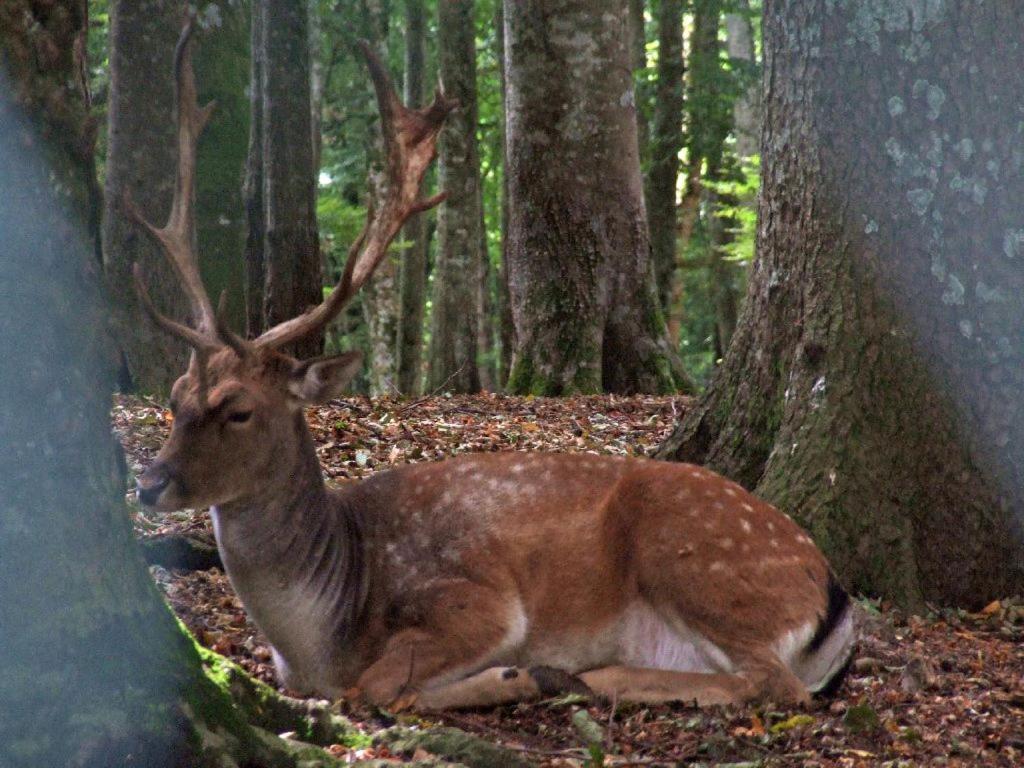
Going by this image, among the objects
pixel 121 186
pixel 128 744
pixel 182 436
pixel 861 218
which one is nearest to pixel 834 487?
pixel 861 218

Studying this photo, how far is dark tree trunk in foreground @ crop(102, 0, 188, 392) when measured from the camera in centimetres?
952

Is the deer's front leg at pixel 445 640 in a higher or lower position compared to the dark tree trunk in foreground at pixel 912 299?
lower

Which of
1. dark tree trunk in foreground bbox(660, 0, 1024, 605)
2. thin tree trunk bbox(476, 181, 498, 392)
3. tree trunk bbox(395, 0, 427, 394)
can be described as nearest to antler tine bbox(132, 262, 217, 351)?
dark tree trunk in foreground bbox(660, 0, 1024, 605)

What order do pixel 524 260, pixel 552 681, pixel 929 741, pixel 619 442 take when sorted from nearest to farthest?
pixel 929 741 < pixel 552 681 < pixel 619 442 < pixel 524 260

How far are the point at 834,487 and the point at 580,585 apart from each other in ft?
5.54

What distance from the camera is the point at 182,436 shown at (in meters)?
5.27

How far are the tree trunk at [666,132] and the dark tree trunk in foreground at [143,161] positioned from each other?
35.8ft

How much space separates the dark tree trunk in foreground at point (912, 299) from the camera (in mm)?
6734

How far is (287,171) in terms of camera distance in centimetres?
994

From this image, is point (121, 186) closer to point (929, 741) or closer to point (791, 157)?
point (791, 157)

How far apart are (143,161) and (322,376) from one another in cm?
454

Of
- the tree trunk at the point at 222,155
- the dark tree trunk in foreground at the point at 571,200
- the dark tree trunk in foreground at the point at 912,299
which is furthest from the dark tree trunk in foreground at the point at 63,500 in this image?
the dark tree trunk in foreground at the point at 571,200

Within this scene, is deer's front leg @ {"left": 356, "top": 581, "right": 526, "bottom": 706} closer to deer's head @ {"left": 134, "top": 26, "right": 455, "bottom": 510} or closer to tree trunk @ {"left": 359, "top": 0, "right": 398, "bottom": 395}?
deer's head @ {"left": 134, "top": 26, "right": 455, "bottom": 510}

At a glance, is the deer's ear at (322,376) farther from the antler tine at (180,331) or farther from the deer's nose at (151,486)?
the deer's nose at (151,486)
